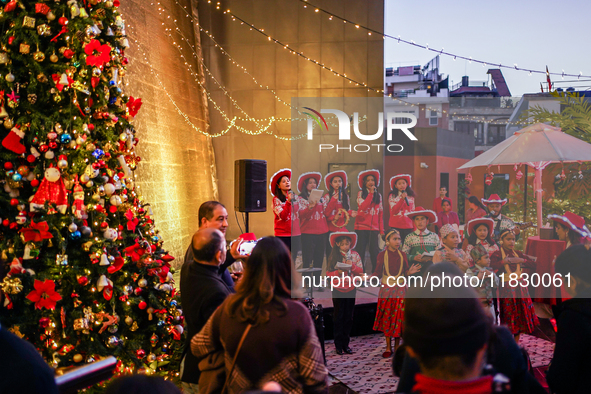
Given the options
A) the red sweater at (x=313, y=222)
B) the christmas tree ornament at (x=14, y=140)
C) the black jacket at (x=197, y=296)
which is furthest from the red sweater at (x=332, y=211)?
the christmas tree ornament at (x=14, y=140)

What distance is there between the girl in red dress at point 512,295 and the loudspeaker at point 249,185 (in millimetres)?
2577

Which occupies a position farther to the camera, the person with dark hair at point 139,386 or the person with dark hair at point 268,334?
the person with dark hair at point 268,334

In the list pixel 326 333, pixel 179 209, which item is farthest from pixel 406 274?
pixel 179 209

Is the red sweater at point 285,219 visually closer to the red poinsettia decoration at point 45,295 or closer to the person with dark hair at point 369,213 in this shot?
the person with dark hair at point 369,213

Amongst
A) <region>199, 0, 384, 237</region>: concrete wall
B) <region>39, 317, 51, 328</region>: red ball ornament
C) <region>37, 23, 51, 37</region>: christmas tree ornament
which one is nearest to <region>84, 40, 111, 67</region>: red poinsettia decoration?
<region>37, 23, 51, 37</region>: christmas tree ornament

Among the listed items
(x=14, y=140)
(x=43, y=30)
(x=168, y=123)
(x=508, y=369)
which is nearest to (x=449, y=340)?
(x=508, y=369)

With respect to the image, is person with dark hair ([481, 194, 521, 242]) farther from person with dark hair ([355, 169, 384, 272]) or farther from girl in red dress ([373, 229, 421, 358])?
person with dark hair ([355, 169, 384, 272])

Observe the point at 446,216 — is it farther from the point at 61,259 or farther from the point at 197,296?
the point at 61,259

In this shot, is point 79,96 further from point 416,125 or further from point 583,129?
point 583,129

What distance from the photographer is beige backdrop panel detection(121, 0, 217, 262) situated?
520 centimetres

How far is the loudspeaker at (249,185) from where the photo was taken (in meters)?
5.04

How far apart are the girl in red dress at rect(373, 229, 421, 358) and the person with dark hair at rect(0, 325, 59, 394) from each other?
296cm

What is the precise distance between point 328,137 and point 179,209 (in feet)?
8.82

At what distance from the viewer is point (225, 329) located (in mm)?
1521
